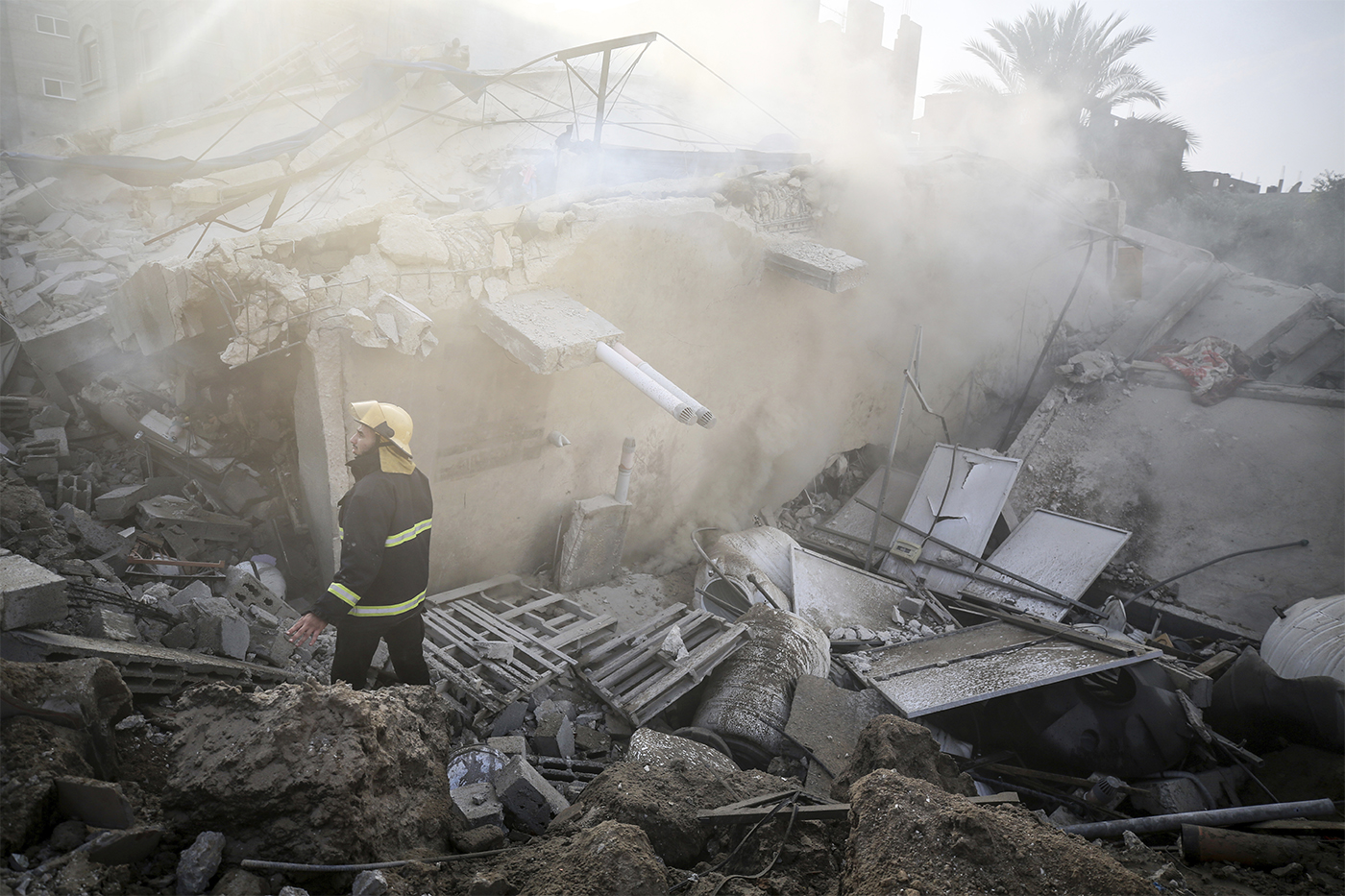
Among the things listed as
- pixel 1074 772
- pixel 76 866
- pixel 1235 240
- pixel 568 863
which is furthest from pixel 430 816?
pixel 1235 240

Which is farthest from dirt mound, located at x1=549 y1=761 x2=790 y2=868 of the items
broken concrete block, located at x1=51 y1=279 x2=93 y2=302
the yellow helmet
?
broken concrete block, located at x1=51 y1=279 x2=93 y2=302

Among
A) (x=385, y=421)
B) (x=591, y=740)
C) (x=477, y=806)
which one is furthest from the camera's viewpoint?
(x=591, y=740)

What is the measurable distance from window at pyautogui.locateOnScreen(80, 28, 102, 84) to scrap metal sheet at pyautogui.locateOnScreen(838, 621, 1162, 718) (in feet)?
86.0

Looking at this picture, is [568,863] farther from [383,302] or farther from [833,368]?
[833,368]

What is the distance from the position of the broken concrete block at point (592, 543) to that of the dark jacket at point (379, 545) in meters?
2.24

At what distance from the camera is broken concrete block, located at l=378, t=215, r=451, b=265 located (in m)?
4.84

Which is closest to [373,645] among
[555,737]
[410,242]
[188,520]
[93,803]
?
[555,737]

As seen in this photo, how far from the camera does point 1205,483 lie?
28.3 ft

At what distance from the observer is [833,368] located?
8.74 m

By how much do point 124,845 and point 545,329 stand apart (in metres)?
3.51

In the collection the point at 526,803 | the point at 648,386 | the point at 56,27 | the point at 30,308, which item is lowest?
the point at 526,803

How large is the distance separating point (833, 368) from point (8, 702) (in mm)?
7649

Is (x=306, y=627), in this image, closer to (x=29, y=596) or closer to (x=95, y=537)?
(x=29, y=596)

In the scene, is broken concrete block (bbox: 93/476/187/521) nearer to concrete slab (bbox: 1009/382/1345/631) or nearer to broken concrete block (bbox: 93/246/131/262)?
broken concrete block (bbox: 93/246/131/262)
